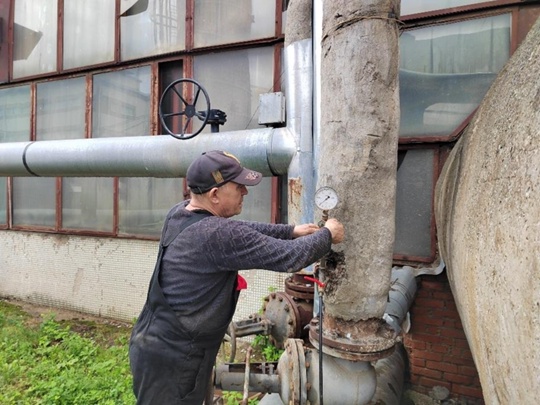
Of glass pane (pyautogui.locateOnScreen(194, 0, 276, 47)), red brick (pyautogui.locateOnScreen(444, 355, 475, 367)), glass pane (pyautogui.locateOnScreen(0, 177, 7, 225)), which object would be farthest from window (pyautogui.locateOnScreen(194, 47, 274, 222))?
glass pane (pyautogui.locateOnScreen(0, 177, 7, 225))

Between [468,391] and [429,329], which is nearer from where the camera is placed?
[468,391]

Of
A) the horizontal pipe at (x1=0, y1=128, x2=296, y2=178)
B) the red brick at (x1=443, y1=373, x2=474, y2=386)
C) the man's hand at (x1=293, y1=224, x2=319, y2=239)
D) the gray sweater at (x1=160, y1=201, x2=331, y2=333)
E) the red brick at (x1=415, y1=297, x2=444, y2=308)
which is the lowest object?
the red brick at (x1=443, y1=373, x2=474, y2=386)

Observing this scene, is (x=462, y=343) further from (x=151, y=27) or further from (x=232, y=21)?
(x=151, y=27)

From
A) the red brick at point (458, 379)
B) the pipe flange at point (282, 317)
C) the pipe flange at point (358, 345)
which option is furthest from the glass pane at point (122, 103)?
the red brick at point (458, 379)

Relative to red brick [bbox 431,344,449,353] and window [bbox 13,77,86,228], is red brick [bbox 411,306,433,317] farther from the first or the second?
window [bbox 13,77,86,228]

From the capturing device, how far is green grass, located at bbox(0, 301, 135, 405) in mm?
3520

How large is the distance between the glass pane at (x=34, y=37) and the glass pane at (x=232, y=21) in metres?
2.74

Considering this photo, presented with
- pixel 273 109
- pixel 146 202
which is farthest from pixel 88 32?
pixel 273 109

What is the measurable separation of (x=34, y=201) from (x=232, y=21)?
4.25m

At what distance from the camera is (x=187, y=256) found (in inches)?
70.4

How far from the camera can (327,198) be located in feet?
5.86

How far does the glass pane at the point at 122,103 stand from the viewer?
17.4 feet

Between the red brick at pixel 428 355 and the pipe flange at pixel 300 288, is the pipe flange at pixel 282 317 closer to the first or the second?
the pipe flange at pixel 300 288

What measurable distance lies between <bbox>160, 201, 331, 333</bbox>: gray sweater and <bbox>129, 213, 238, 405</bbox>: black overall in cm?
4
